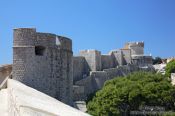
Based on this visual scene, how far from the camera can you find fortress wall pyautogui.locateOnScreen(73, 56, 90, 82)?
6305 centimetres

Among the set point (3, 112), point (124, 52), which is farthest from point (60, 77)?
point (124, 52)

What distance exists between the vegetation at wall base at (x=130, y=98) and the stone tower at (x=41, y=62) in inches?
580

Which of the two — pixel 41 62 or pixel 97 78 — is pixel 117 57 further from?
pixel 41 62

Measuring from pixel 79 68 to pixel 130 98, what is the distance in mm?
26712

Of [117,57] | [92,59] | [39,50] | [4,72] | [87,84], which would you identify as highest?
[117,57]

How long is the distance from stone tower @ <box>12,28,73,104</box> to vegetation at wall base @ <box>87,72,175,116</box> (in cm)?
1472

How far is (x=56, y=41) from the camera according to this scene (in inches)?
886

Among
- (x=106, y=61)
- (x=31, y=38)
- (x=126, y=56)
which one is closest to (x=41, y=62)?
(x=31, y=38)

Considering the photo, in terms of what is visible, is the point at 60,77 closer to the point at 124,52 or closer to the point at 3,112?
the point at 3,112

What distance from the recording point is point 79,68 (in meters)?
64.9

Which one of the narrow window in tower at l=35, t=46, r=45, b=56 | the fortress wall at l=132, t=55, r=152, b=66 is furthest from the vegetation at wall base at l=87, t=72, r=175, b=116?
the fortress wall at l=132, t=55, r=152, b=66

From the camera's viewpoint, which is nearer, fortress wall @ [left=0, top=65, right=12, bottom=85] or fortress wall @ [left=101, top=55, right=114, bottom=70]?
fortress wall @ [left=0, top=65, right=12, bottom=85]

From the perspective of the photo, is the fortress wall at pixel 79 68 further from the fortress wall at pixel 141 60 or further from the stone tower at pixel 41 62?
the stone tower at pixel 41 62

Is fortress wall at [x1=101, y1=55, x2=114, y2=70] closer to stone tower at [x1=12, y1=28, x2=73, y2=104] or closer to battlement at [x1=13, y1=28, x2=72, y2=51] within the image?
stone tower at [x1=12, y1=28, x2=73, y2=104]
